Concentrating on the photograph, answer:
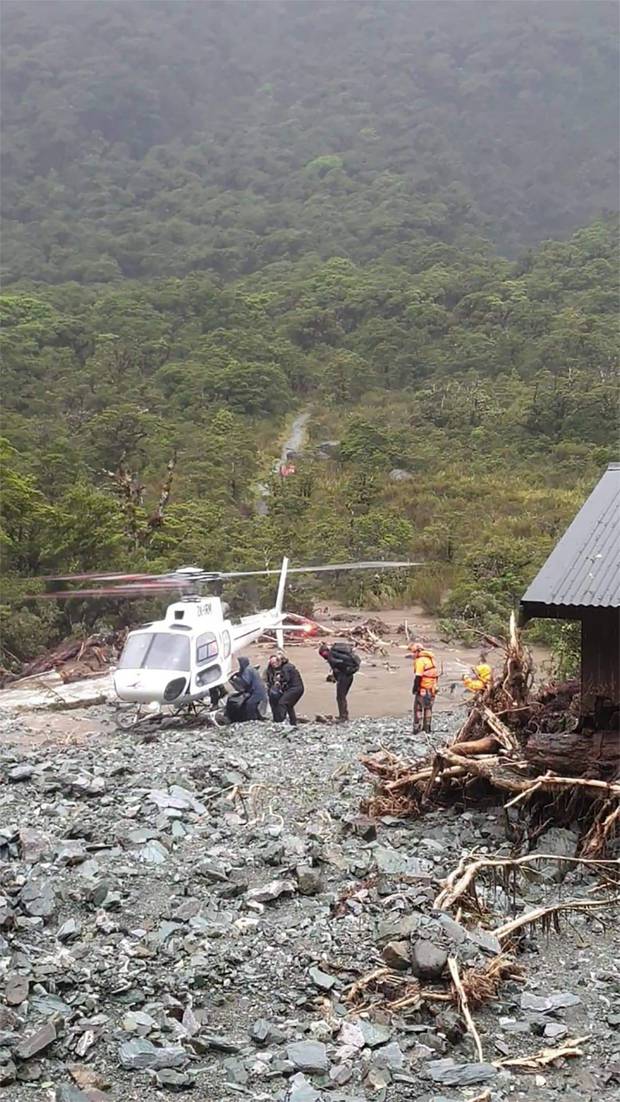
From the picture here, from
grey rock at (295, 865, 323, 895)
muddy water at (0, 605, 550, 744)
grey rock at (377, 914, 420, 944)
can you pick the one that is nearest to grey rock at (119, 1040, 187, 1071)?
grey rock at (377, 914, 420, 944)

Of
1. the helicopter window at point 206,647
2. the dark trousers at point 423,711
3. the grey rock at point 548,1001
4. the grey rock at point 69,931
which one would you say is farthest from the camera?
the helicopter window at point 206,647

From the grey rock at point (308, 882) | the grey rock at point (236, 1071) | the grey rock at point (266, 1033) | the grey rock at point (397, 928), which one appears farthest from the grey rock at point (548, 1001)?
the grey rock at point (308, 882)

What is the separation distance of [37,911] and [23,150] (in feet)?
369

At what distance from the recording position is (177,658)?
42.1ft

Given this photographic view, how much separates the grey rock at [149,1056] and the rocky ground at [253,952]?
11mm

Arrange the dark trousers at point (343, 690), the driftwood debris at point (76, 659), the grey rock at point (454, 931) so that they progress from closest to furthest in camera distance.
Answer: the grey rock at point (454, 931) → the dark trousers at point (343, 690) → the driftwood debris at point (76, 659)

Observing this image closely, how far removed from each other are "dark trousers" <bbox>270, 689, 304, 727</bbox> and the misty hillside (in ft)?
200

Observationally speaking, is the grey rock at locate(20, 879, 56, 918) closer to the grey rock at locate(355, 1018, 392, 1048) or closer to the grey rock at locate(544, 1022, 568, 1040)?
the grey rock at locate(355, 1018, 392, 1048)

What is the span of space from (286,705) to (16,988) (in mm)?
A: 7674

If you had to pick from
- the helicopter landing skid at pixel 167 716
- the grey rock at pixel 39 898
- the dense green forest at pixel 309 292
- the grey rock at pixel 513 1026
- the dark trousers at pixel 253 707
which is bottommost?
the grey rock at pixel 513 1026

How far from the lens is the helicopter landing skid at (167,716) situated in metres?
13.5


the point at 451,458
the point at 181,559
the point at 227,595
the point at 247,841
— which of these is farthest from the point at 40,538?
the point at 451,458

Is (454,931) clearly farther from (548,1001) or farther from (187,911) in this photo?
(187,911)

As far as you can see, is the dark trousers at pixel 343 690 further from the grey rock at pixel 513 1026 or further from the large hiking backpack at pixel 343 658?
the grey rock at pixel 513 1026
